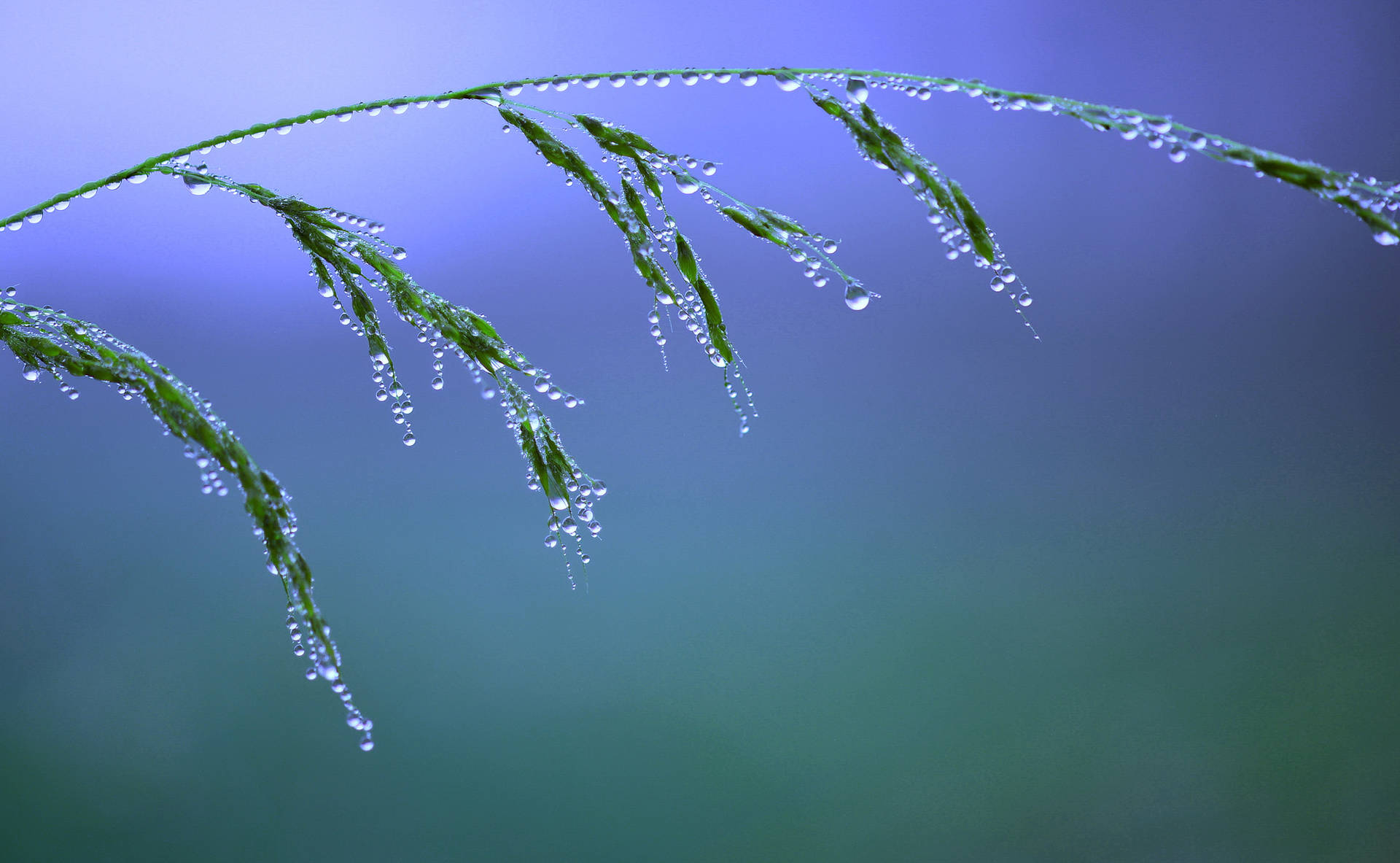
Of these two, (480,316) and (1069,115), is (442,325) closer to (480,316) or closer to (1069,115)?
(480,316)

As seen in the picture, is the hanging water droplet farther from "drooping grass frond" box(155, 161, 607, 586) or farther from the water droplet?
the water droplet

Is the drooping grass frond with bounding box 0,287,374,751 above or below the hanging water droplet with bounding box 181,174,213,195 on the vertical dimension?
below

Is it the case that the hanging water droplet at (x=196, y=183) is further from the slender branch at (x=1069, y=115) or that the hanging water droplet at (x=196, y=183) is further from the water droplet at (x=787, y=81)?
the water droplet at (x=787, y=81)

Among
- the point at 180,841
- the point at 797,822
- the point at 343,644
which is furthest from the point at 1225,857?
the point at 180,841

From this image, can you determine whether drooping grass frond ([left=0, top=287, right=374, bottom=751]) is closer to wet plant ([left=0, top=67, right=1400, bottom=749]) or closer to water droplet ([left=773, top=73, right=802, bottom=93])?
wet plant ([left=0, top=67, right=1400, bottom=749])

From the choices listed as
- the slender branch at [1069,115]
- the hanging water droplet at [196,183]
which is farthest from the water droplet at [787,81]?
the hanging water droplet at [196,183]

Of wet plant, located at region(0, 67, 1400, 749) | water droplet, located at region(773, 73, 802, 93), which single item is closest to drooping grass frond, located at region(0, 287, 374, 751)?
wet plant, located at region(0, 67, 1400, 749)

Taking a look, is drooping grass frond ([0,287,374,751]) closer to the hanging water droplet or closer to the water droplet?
the hanging water droplet

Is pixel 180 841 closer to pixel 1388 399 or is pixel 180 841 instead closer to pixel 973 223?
pixel 973 223

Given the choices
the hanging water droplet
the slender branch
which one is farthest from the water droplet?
the hanging water droplet

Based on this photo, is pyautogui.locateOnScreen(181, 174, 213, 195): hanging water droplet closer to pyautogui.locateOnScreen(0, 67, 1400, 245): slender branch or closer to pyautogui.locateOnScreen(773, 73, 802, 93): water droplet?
pyautogui.locateOnScreen(0, 67, 1400, 245): slender branch

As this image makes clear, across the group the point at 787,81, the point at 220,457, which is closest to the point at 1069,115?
the point at 787,81
